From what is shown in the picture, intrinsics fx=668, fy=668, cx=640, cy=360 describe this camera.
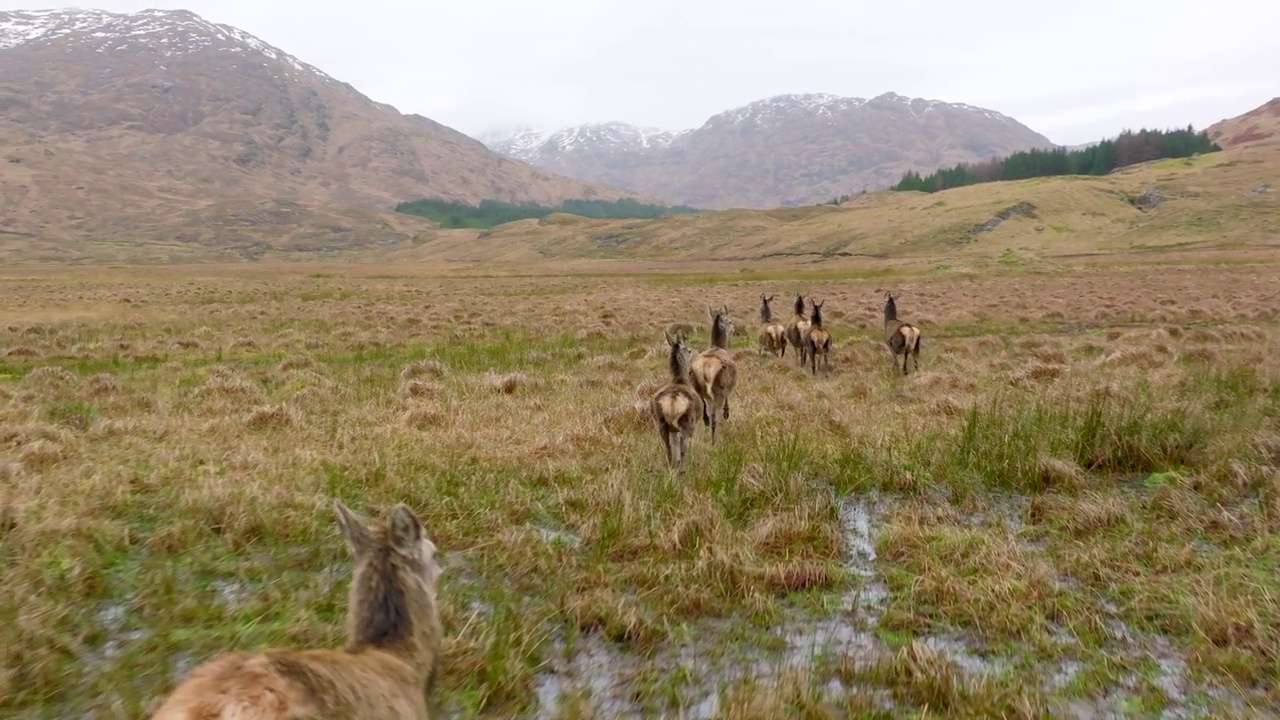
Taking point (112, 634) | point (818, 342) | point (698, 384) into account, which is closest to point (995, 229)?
point (818, 342)

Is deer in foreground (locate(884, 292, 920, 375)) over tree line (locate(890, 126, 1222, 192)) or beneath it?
beneath

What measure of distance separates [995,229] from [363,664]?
8152 centimetres

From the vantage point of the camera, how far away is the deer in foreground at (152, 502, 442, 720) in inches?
73.6

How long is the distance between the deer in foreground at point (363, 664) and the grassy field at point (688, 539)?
818 millimetres

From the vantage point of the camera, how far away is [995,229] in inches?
2842

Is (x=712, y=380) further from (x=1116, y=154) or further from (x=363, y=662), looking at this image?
(x=1116, y=154)

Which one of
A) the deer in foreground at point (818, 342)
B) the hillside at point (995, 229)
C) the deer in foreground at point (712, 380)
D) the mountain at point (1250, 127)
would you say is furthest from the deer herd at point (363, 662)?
the mountain at point (1250, 127)

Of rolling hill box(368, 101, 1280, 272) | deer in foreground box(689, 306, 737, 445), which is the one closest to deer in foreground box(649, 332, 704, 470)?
deer in foreground box(689, 306, 737, 445)

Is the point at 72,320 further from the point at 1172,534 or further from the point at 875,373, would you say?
the point at 1172,534

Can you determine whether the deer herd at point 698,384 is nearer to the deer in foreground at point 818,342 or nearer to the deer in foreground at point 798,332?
the deer in foreground at point 818,342

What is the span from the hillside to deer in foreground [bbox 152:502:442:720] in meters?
55.0

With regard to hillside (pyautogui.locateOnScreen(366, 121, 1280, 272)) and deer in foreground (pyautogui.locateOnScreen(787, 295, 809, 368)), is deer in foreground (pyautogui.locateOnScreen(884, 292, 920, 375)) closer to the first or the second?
deer in foreground (pyautogui.locateOnScreen(787, 295, 809, 368))

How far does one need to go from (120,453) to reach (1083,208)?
91768 millimetres

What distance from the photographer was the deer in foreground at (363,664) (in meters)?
1.87
